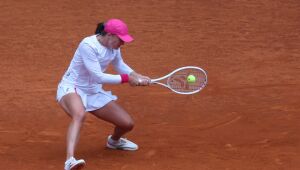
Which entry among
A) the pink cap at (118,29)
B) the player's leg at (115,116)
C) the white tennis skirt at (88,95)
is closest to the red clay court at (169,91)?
the player's leg at (115,116)

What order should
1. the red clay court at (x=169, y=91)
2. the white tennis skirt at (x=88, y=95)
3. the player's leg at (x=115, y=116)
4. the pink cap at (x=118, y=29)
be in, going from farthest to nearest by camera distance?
the red clay court at (x=169, y=91)
the player's leg at (x=115, y=116)
the white tennis skirt at (x=88, y=95)
the pink cap at (x=118, y=29)

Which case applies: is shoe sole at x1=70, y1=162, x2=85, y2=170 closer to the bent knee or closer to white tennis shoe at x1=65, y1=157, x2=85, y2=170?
white tennis shoe at x1=65, y1=157, x2=85, y2=170

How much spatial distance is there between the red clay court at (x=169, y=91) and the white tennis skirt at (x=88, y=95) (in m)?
0.65

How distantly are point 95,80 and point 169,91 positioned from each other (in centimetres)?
283

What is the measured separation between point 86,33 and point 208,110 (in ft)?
13.5

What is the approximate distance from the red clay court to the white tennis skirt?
65 centimetres

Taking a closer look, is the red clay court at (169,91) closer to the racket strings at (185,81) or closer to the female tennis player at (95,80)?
the female tennis player at (95,80)

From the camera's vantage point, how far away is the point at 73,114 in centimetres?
778

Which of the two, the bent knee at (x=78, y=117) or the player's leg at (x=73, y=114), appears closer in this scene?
the player's leg at (x=73, y=114)

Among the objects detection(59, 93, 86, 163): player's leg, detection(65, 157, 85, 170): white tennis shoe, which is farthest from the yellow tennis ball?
detection(65, 157, 85, 170): white tennis shoe

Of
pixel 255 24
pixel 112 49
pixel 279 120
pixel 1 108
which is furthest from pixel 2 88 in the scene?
pixel 255 24

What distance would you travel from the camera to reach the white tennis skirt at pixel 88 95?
26.2 feet

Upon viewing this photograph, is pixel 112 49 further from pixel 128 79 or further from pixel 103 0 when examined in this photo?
pixel 103 0

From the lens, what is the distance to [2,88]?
10.6 m
